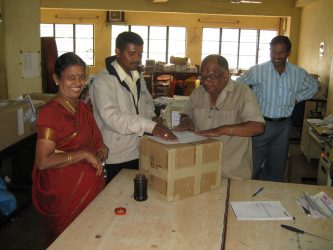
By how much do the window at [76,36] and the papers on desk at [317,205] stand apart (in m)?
10.7

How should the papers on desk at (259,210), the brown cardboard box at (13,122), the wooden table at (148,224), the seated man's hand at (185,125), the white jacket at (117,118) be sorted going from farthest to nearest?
1. the brown cardboard box at (13,122)
2. the seated man's hand at (185,125)
3. the white jacket at (117,118)
4. the papers on desk at (259,210)
5. the wooden table at (148,224)

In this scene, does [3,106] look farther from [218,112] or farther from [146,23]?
[146,23]

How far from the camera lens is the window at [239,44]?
1183 centimetres

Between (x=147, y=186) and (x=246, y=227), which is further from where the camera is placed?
Result: (x=147, y=186)

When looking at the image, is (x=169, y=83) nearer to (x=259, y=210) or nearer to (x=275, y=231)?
(x=259, y=210)

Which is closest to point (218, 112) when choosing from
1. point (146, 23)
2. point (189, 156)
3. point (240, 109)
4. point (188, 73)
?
point (240, 109)

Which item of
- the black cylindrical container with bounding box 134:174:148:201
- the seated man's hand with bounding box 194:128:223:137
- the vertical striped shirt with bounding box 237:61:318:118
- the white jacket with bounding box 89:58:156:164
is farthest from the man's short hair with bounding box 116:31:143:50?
the vertical striped shirt with bounding box 237:61:318:118

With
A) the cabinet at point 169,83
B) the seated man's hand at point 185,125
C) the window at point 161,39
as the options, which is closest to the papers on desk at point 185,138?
the seated man's hand at point 185,125

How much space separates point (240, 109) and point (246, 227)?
0.82 meters

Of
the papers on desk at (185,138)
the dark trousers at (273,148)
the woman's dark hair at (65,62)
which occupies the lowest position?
the dark trousers at (273,148)

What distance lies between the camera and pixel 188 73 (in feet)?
28.6

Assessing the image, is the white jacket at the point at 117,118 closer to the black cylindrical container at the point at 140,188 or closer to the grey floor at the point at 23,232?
the black cylindrical container at the point at 140,188

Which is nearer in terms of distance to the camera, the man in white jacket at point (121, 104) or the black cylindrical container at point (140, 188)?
the black cylindrical container at point (140, 188)

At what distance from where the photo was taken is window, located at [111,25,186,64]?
11.9 m
